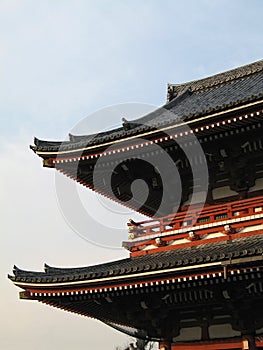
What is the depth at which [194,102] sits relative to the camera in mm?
17922

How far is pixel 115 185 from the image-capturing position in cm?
1532

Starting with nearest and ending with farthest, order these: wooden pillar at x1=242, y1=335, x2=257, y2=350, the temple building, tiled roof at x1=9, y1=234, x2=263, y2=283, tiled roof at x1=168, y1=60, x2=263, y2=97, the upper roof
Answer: tiled roof at x1=9, y1=234, x2=263, y2=283 → the temple building → wooden pillar at x1=242, y1=335, x2=257, y2=350 → the upper roof → tiled roof at x1=168, y1=60, x2=263, y2=97

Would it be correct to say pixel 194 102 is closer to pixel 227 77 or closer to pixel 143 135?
pixel 227 77

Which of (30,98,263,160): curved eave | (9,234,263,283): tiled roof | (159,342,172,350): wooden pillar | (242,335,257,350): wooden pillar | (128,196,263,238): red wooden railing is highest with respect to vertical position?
(30,98,263,160): curved eave

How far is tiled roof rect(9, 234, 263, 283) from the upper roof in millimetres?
3296

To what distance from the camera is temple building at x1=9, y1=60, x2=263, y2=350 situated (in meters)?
11.6

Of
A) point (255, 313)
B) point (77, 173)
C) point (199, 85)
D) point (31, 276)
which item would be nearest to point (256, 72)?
point (199, 85)

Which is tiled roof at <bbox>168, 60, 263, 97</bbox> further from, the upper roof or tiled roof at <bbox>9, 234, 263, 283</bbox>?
tiled roof at <bbox>9, 234, 263, 283</bbox>

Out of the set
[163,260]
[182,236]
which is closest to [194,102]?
[182,236]

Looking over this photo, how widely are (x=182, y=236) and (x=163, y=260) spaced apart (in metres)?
1.23

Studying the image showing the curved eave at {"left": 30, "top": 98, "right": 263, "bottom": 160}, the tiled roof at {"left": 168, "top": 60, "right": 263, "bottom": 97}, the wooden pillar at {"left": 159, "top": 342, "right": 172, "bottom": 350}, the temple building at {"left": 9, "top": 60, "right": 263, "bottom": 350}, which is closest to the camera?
the temple building at {"left": 9, "top": 60, "right": 263, "bottom": 350}

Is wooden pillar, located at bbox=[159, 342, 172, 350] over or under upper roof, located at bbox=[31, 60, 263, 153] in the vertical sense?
under

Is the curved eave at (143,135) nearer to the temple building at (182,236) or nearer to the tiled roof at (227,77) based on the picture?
the temple building at (182,236)

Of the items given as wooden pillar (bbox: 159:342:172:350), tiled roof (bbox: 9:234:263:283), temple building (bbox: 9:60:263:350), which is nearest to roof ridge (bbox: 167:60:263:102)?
temple building (bbox: 9:60:263:350)
